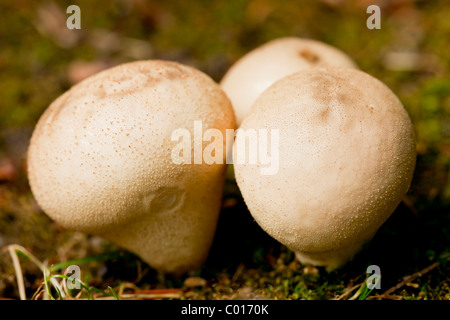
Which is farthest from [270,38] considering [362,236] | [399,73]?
[362,236]

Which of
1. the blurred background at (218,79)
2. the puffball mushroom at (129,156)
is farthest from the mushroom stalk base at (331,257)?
the puffball mushroom at (129,156)

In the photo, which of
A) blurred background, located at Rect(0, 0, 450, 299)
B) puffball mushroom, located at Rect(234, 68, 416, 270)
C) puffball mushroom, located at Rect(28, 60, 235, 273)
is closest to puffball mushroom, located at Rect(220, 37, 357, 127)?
puffball mushroom, located at Rect(28, 60, 235, 273)

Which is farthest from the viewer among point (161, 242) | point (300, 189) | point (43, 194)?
point (161, 242)

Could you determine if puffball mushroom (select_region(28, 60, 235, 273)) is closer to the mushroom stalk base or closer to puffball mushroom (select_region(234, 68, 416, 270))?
puffball mushroom (select_region(234, 68, 416, 270))

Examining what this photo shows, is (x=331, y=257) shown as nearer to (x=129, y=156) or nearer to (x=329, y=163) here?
(x=329, y=163)

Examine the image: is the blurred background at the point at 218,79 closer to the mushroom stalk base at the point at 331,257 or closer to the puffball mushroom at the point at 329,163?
the mushroom stalk base at the point at 331,257

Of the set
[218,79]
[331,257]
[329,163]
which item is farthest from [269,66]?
[218,79]
